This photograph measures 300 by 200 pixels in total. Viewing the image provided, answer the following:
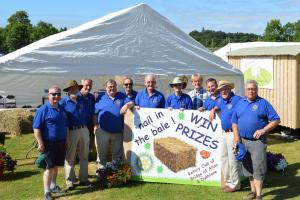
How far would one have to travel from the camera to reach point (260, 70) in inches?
515

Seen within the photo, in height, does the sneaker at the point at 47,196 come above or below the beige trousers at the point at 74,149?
below

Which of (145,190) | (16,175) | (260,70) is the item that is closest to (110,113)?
(145,190)

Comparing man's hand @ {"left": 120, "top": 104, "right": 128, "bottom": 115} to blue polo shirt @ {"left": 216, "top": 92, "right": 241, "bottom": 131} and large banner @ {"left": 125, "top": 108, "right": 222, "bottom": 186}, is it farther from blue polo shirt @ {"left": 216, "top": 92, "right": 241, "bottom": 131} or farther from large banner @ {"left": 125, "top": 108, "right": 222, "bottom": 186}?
blue polo shirt @ {"left": 216, "top": 92, "right": 241, "bottom": 131}

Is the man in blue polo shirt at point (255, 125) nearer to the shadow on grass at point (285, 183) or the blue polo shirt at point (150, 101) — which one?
the shadow on grass at point (285, 183)

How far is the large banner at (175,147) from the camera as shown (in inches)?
266

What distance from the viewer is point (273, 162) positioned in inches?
310

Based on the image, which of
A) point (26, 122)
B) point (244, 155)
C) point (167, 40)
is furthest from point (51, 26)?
point (244, 155)

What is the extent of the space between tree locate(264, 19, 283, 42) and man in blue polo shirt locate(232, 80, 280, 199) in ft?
145

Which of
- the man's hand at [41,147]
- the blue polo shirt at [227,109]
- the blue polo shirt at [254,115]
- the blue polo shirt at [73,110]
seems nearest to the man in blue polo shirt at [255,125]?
the blue polo shirt at [254,115]

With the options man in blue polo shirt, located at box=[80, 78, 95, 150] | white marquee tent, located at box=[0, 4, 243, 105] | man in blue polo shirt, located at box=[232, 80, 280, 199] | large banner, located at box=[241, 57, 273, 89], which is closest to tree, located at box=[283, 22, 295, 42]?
large banner, located at box=[241, 57, 273, 89]

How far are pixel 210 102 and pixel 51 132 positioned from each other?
2.48 metres

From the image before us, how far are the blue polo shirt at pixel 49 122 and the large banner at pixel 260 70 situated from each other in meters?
8.15

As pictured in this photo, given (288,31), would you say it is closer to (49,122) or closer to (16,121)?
(16,121)

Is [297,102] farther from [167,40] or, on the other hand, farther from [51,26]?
[51,26]
